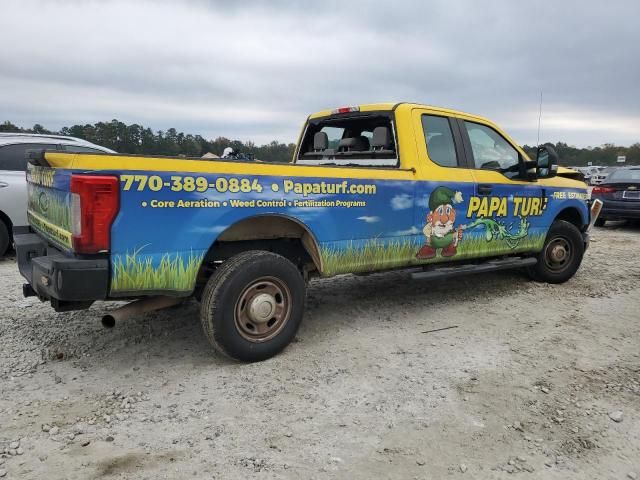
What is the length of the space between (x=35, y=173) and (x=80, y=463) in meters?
2.32

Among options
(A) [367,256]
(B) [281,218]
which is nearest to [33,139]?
(B) [281,218]

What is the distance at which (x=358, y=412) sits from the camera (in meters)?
3.12

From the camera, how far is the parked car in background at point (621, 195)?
11305mm

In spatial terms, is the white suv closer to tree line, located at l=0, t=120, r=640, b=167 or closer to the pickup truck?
tree line, located at l=0, t=120, r=640, b=167

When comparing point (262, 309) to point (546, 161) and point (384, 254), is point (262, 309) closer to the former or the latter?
point (384, 254)

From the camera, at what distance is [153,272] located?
10.9 ft

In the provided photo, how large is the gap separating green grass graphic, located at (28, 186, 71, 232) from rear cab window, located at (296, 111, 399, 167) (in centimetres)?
260

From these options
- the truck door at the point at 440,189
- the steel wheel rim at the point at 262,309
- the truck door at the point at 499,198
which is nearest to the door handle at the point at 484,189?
the truck door at the point at 499,198

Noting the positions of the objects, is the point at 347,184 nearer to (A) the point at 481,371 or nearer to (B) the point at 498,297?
(A) the point at 481,371

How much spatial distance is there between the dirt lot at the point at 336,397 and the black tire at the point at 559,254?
1.11 m

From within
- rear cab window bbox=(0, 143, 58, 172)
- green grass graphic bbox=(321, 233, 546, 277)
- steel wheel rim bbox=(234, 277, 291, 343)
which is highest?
rear cab window bbox=(0, 143, 58, 172)

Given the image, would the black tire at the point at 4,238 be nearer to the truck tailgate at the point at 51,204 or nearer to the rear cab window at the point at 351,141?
the truck tailgate at the point at 51,204

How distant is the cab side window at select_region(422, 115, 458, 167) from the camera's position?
192 inches

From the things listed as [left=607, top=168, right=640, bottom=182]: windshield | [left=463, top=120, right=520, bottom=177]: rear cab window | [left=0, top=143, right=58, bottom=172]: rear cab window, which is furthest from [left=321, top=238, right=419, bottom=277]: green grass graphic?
[left=607, top=168, right=640, bottom=182]: windshield
